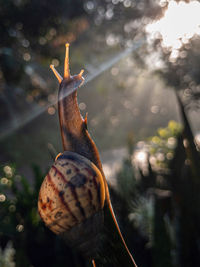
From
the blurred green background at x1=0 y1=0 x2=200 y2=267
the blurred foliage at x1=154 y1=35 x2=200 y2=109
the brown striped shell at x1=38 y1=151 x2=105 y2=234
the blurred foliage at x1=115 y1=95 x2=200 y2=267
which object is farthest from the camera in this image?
the blurred foliage at x1=154 y1=35 x2=200 y2=109

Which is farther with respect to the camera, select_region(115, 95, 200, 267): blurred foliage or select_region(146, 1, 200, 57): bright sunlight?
select_region(146, 1, 200, 57): bright sunlight

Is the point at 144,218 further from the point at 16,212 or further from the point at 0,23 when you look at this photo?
the point at 0,23

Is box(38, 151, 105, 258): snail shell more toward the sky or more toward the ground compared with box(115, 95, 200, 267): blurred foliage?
more toward the sky

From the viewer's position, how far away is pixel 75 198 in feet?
1.10

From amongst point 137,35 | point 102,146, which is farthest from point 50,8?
point 102,146

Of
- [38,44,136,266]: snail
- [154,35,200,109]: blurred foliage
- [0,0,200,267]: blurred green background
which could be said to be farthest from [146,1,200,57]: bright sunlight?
[38,44,136,266]: snail

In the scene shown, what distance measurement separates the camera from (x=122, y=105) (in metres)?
8.57

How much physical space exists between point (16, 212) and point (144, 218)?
57cm

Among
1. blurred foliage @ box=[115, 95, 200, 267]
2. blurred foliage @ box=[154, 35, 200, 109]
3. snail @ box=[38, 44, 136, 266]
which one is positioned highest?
blurred foliage @ box=[154, 35, 200, 109]

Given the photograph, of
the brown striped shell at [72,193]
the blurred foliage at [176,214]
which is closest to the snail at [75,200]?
the brown striped shell at [72,193]

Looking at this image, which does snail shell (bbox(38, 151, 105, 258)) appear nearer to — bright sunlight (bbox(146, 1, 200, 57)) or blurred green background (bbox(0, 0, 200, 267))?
blurred green background (bbox(0, 0, 200, 267))

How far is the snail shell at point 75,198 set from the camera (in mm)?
339

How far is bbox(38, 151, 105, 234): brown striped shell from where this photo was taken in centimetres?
34

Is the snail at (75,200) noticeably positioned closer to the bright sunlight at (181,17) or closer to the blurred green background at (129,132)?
the blurred green background at (129,132)
